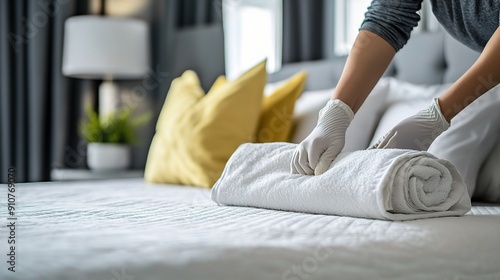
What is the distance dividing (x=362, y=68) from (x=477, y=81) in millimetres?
267

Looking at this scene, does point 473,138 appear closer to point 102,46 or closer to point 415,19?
point 415,19

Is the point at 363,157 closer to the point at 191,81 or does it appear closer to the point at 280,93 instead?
the point at 280,93

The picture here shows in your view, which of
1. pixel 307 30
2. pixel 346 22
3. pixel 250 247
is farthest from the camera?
pixel 307 30

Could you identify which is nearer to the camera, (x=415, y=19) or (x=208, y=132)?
(x=415, y=19)

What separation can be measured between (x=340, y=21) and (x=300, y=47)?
262 mm

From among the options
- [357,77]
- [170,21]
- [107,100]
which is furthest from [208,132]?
[170,21]

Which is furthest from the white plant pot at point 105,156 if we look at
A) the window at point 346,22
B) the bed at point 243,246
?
the bed at point 243,246

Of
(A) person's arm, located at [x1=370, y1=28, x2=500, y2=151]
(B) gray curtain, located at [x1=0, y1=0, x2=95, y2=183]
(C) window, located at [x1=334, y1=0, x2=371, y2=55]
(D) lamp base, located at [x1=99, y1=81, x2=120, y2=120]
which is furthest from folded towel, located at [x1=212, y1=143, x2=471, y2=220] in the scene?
(B) gray curtain, located at [x1=0, y1=0, x2=95, y2=183]

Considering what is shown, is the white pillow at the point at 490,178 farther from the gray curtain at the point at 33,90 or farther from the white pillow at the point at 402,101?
the gray curtain at the point at 33,90

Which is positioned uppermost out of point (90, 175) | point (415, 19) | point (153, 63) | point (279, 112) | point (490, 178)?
point (415, 19)

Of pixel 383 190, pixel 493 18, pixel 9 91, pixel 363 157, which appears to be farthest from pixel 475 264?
pixel 9 91

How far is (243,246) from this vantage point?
0.93 metres

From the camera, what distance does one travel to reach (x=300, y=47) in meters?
2.99

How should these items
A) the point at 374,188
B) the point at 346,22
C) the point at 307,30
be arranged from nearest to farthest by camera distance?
the point at 374,188 < the point at 346,22 < the point at 307,30
